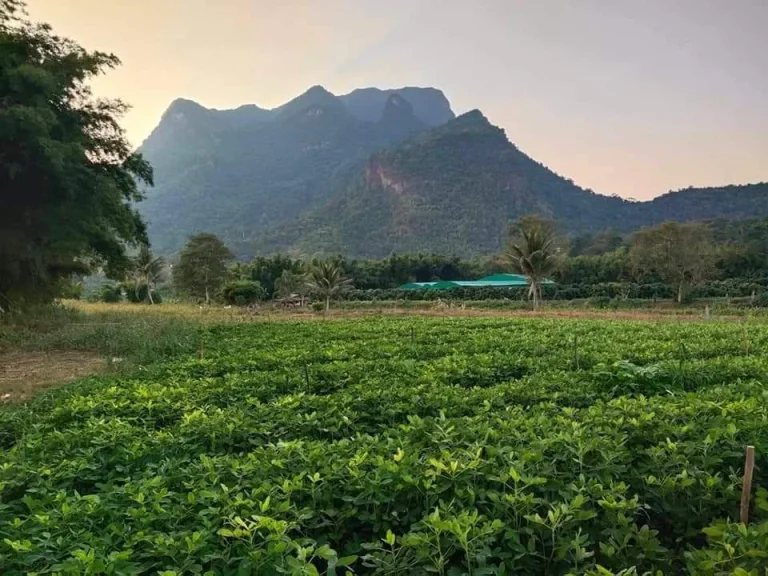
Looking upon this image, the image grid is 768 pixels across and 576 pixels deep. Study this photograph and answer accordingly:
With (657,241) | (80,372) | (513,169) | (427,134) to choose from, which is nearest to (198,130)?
(427,134)

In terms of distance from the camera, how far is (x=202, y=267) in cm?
5150

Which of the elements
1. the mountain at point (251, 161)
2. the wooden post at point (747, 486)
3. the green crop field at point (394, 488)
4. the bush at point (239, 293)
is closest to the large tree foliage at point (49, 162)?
the green crop field at point (394, 488)

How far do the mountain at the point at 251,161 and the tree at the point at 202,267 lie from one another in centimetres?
5506

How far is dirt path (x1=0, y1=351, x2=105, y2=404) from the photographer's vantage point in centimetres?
909

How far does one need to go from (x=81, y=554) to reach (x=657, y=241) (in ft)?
165

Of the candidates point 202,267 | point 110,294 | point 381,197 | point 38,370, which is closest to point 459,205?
point 381,197

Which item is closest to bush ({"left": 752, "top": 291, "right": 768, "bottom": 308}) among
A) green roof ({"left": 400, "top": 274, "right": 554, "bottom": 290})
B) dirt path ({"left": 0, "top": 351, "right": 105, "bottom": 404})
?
green roof ({"left": 400, "top": 274, "right": 554, "bottom": 290})

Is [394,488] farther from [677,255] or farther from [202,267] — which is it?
[202,267]

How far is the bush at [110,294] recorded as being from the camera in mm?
52197

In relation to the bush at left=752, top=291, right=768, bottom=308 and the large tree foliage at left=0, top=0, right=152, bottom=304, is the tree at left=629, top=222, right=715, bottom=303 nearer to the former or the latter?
the bush at left=752, top=291, right=768, bottom=308

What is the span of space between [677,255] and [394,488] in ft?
156

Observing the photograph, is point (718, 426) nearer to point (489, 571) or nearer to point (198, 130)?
point (489, 571)

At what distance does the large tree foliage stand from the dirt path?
5.10 meters

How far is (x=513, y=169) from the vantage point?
11431cm
